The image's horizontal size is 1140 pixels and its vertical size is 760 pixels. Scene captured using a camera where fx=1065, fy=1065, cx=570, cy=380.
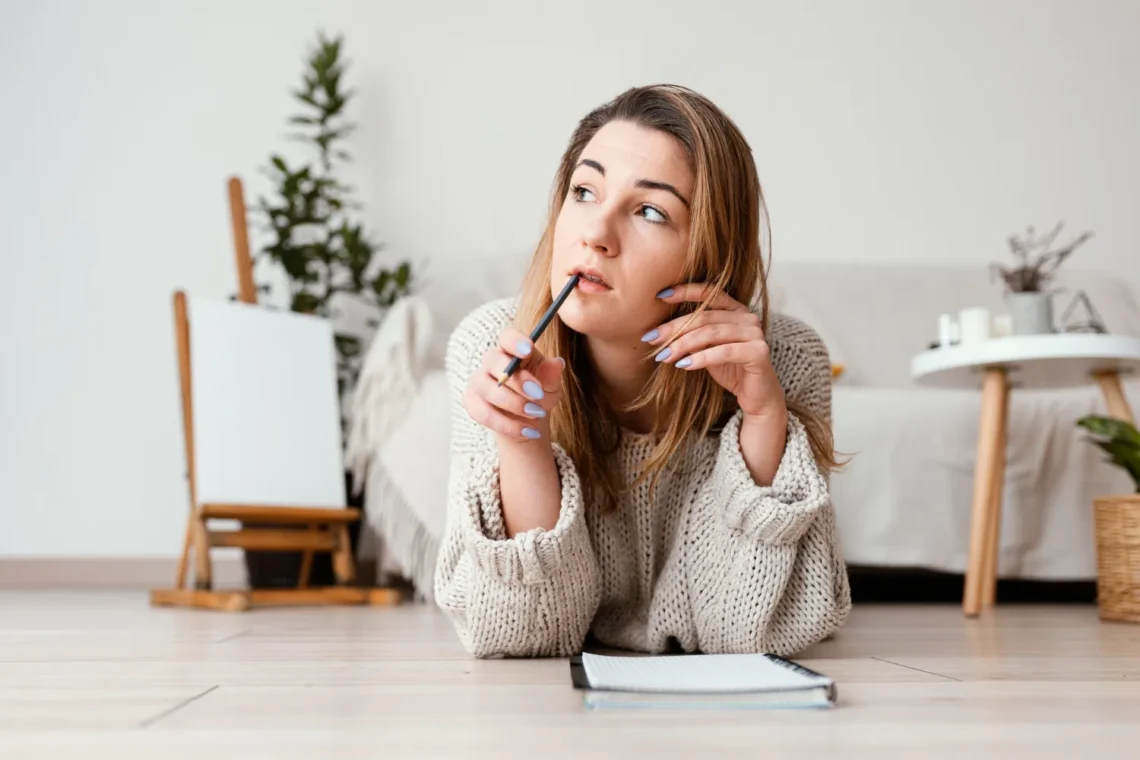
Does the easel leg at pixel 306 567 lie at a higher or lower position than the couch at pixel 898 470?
lower

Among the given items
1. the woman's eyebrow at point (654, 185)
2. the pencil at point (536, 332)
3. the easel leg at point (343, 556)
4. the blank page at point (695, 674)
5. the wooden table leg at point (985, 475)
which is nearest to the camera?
the blank page at point (695, 674)

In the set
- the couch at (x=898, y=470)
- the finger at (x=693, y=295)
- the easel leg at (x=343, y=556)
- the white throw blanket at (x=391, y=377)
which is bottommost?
the easel leg at (x=343, y=556)

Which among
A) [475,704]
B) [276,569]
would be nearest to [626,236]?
[475,704]

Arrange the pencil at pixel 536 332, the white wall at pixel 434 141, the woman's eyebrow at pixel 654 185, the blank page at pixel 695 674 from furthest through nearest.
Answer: the white wall at pixel 434 141, the woman's eyebrow at pixel 654 185, the pencil at pixel 536 332, the blank page at pixel 695 674

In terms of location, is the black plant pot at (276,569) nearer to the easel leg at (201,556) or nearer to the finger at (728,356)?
the easel leg at (201,556)

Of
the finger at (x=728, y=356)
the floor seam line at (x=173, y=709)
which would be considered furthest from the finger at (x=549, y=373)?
the floor seam line at (x=173, y=709)

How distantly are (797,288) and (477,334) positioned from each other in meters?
1.75

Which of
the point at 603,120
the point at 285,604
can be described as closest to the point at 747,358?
the point at 603,120

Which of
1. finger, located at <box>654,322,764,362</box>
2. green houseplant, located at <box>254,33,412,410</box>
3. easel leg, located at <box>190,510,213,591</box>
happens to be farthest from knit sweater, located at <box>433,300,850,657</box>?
green houseplant, located at <box>254,33,412,410</box>

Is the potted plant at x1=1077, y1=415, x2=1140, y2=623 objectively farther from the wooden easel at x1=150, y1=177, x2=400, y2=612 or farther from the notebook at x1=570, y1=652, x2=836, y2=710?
the wooden easel at x1=150, y1=177, x2=400, y2=612

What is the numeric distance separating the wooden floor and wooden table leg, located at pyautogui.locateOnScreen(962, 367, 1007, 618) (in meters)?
0.46

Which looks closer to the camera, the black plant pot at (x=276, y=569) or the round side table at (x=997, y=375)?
the round side table at (x=997, y=375)

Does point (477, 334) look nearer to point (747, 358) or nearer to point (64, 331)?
point (747, 358)

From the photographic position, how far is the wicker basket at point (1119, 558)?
5.26 ft
